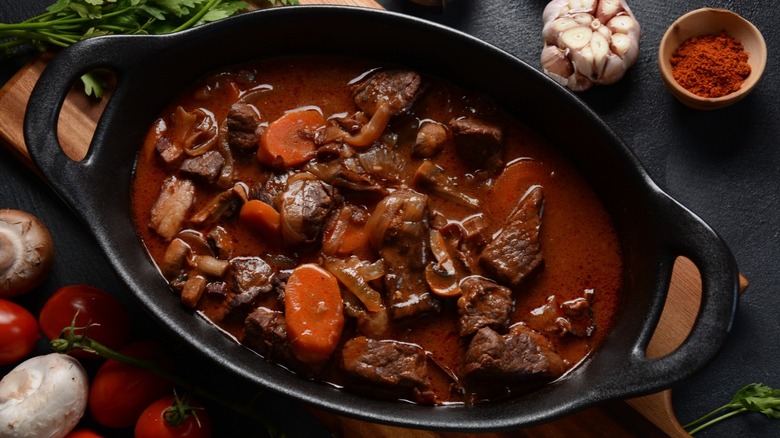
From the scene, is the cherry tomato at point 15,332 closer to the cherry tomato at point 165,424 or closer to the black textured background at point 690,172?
the black textured background at point 690,172

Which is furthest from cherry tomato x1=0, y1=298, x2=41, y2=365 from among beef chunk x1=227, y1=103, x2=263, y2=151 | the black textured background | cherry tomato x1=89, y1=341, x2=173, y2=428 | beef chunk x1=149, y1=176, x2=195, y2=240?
beef chunk x1=227, y1=103, x2=263, y2=151

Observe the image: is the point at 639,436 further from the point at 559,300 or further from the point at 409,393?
the point at 409,393

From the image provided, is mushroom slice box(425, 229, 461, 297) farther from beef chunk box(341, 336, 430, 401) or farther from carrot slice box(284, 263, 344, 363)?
carrot slice box(284, 263, 344, 363)

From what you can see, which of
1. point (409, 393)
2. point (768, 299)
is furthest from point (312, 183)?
point (768, 299)

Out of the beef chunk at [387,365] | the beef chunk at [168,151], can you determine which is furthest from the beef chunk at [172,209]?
the beef chunk at [387,365]

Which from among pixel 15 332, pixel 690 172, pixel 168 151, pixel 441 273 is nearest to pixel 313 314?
pixel 441 273
